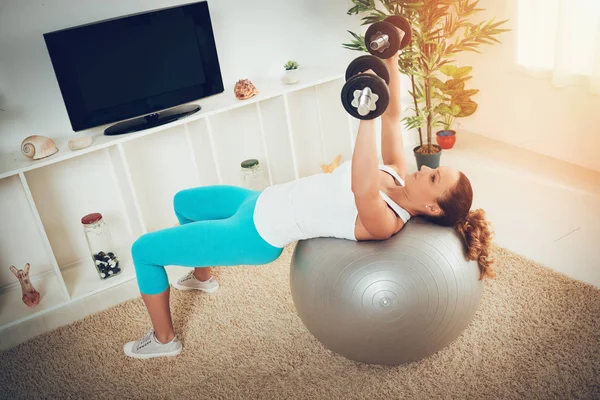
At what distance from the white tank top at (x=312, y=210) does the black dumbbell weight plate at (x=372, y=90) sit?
393mm

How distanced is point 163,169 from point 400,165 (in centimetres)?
144

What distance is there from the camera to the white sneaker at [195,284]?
2490 millimetres


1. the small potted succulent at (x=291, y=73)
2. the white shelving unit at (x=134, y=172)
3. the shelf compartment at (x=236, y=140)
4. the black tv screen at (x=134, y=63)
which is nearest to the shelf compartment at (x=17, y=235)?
the white shelving unit at (x=134, y=172)

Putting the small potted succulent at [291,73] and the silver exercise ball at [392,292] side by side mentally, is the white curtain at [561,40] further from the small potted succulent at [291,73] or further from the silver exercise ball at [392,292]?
the silver exercise ball at [392,292]

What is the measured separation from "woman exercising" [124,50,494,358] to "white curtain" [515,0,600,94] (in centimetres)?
138

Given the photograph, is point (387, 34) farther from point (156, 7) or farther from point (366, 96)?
point (156, 7)

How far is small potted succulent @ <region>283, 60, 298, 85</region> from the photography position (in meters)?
2.83

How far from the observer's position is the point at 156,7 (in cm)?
267

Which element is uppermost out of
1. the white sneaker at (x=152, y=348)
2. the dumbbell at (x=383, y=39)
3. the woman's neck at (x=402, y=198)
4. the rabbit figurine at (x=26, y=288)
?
the dumbbell at (x=383, y=39)

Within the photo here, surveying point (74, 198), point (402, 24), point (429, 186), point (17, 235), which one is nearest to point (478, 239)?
point (429, 186)

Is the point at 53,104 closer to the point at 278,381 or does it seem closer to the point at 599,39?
the point at 278,381

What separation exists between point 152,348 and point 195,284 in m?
0.44

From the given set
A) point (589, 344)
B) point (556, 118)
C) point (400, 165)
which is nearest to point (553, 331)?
point (589, 344)

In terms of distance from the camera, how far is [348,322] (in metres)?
1.70
